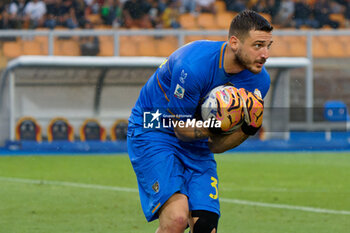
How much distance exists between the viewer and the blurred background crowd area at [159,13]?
816 inches

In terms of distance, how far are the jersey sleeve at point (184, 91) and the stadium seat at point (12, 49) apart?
537 inches

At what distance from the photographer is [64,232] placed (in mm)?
6762

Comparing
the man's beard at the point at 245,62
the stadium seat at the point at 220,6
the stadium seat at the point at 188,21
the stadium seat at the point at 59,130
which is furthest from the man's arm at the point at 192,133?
the stadium seat at the point at 220,6

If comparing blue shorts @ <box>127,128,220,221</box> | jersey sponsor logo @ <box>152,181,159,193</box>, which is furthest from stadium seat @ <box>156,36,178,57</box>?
jersey sponsor logo @ <box>152,181,159,193</box>

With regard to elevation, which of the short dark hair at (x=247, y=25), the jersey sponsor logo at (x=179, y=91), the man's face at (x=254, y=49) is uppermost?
the short dark hair at (x=247, y=25)

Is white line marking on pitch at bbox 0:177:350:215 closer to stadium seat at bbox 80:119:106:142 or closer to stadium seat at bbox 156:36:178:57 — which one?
stadium seat at bbox 80:119:106:142

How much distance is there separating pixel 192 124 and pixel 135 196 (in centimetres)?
502

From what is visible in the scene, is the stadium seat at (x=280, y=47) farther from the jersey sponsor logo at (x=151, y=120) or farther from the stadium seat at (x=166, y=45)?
the jersey sponsor logo at (x=151, y=120)

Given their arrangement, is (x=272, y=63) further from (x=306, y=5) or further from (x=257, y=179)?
(x=257, y=179)

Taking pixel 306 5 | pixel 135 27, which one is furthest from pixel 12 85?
pixel 306 5

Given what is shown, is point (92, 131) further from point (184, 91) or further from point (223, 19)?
point (184, 91)

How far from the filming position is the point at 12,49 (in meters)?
17.6

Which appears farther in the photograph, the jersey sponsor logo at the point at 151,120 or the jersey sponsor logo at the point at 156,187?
the jersey sponsor logo at the point at 151,120

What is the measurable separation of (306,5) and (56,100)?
30.4 feet
